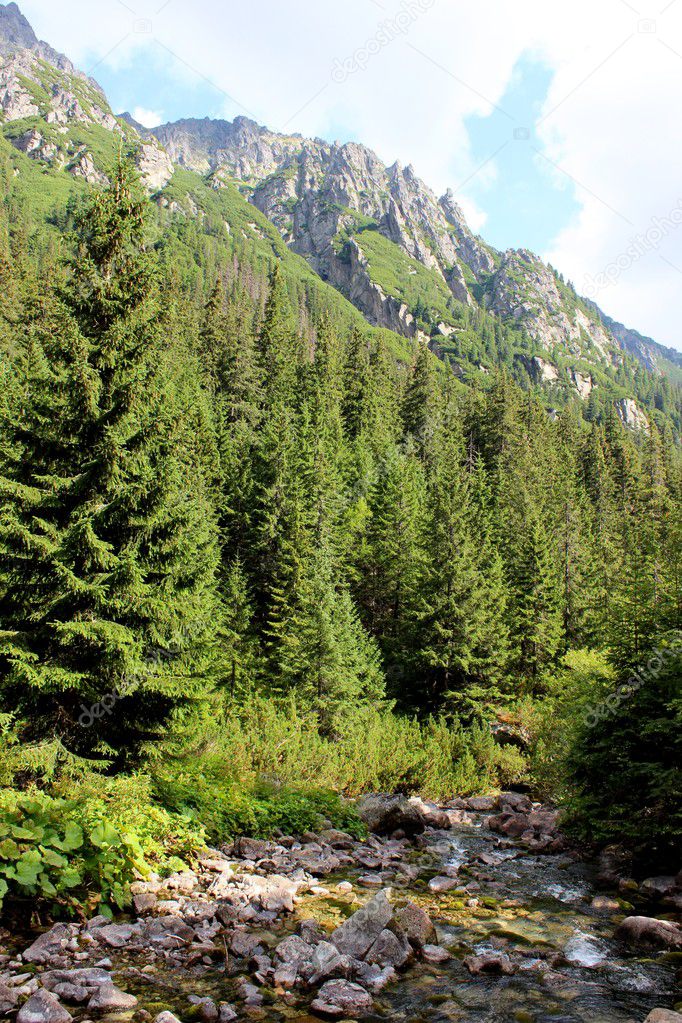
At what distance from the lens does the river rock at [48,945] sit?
21.1 ft

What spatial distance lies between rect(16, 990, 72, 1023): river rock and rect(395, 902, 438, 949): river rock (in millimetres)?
4346

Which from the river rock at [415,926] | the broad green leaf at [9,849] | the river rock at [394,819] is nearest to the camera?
the broad green leaf at [9,849]

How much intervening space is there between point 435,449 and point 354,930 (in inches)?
2361

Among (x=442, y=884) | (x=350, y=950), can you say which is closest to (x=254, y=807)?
(x=442, y=884)

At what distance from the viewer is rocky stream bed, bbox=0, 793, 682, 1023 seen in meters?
6.20

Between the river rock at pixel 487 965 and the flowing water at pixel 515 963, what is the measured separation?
9cm

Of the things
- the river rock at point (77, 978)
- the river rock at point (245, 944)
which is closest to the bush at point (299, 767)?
the river rock at point (245, 944)

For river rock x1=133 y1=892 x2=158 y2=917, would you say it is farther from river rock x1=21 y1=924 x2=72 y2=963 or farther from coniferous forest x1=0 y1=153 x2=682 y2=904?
river rock x1=21 y1=924 x2=72 y2=963

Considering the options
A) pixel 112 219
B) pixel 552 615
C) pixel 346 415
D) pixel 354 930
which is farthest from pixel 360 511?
pixel 354 930

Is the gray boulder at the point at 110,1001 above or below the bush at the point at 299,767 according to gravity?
above

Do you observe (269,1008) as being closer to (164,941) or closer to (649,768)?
(164,941)

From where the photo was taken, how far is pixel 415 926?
27.1 feet

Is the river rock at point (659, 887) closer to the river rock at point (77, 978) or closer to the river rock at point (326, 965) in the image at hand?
the river rock at point (326, 965)

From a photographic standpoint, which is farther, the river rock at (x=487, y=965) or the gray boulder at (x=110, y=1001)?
the river rock at (x=487, y=965)
